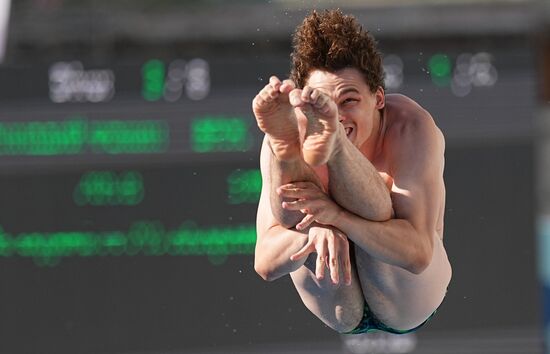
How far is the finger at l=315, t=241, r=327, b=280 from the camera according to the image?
5.71 m

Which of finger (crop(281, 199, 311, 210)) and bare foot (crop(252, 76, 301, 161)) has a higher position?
bare foot (crop(252, 76, 301, 161))

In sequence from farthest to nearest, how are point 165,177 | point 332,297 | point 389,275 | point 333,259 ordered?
point 165,177 < point 332,297 < point 389,275 < point 333,259

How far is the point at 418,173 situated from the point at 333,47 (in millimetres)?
614

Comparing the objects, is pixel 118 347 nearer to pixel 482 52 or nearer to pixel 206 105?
pixel 206 105

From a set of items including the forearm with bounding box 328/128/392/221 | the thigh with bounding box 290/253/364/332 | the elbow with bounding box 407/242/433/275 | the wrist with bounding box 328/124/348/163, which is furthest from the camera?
the thigh with bounding box 290/253/364/332

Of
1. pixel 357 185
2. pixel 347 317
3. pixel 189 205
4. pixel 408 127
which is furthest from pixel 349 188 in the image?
pixel 189 205

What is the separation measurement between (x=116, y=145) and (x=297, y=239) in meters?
6.00

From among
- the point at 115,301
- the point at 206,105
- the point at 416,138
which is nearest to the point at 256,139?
the point at 206,105

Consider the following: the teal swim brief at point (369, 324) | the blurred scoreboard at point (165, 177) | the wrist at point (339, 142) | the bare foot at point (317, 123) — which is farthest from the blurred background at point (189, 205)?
the bare foot at point (317, 123)

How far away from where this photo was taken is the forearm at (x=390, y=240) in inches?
228

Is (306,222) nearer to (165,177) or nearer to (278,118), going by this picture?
(278,118)

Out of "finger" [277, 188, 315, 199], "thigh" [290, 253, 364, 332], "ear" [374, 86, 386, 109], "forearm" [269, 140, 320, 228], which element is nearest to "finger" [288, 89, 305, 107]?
"forearm" [269, 140, 320, 228]

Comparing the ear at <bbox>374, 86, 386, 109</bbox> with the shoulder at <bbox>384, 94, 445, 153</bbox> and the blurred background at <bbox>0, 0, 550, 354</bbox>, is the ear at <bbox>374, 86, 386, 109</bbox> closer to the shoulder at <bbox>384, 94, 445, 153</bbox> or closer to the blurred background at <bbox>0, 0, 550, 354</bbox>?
the shoulder at <bbox>384, 94, 445, 153</bbox>

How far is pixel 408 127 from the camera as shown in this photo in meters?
6.14
